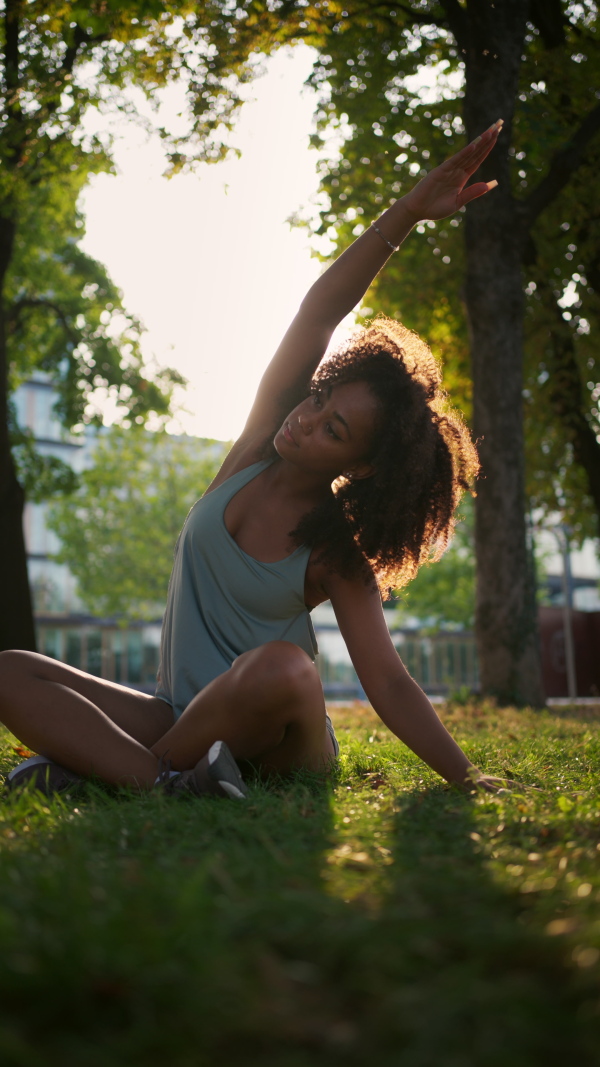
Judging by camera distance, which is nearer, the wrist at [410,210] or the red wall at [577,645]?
the wrist at [410,210]

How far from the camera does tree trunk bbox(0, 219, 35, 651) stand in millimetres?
10453

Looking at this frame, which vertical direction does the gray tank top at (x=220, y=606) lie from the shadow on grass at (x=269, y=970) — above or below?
above

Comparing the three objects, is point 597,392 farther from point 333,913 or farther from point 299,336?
point 333,913

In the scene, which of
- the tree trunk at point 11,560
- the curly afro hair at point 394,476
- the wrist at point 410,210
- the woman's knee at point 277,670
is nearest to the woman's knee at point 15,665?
the woman's knee at point 277,670

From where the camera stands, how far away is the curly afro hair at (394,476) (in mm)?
3600

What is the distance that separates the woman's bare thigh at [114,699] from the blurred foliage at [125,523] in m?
33.4

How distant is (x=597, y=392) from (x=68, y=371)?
9.61 metres

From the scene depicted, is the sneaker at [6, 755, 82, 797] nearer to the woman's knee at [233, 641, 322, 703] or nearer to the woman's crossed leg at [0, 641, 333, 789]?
the woman's crossed leg at [0, 641, 333, 789]

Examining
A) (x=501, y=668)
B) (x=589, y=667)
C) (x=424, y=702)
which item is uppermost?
(x=424, y=702)

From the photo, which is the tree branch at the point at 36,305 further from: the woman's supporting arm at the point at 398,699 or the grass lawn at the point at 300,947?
the grass lawn at the point at 300,947

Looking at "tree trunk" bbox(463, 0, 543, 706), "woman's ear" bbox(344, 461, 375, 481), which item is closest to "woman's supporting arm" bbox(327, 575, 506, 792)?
"woman's ear" bbox(344, 461, 375, 481)

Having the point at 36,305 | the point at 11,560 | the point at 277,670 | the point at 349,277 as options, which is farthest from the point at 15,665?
the point at 36,305

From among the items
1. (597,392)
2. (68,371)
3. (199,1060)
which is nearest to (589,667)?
(597,392)

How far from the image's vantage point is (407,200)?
3.83 meters
